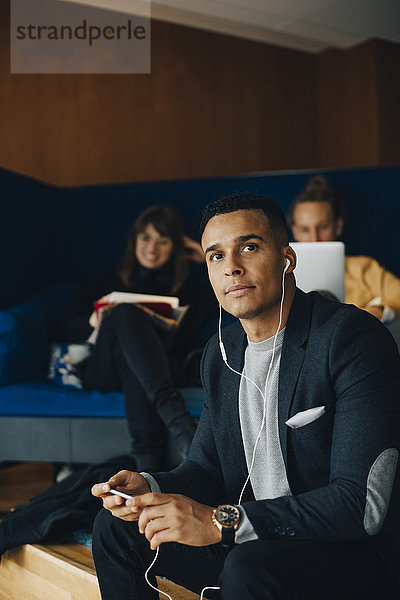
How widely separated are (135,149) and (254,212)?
11.0 ft

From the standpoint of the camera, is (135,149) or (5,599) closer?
(5,599)

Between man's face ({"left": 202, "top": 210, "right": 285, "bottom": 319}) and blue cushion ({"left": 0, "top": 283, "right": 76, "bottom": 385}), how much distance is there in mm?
1798

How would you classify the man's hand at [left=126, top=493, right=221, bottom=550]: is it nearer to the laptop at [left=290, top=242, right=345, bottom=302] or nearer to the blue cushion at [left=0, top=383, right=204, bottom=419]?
the laptop at [left=290, top=242, right=345, bottom=302]

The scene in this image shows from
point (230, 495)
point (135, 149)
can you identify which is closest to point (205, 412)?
point (230, 495)

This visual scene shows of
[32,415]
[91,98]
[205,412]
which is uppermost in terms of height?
[91,98]

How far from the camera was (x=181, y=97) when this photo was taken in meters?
4.80

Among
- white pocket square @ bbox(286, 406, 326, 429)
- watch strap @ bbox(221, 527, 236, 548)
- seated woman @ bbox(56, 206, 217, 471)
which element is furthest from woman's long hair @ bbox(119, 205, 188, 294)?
watch strap @ bbox(221, 527, 236, 548)

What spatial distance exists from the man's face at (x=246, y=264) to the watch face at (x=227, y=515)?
1.31 ft

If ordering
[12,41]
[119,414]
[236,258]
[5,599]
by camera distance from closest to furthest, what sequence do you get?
1. [236,258]
2. [5,599]
3. [119,414]
4. [12,41]

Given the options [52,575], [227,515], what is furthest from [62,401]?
[227,515]

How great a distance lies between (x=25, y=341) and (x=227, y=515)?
2.06 metres

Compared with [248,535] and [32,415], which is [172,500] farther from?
[32,415]

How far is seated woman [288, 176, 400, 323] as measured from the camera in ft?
11.0

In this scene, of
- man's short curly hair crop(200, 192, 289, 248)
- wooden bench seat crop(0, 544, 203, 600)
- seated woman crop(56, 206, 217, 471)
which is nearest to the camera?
man's short curly hair crop(200, 192, 289, 248)
